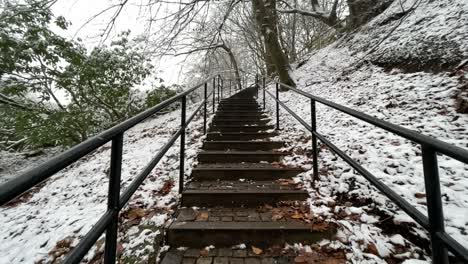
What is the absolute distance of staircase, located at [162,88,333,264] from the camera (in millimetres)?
1947

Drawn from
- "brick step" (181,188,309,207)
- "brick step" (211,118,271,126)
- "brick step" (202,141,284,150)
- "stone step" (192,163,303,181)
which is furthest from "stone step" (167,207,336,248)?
"brick step" (211,118,271,126)

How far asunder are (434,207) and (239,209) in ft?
5.36

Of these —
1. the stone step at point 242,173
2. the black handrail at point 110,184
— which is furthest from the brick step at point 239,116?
the black handrail at point 110,184

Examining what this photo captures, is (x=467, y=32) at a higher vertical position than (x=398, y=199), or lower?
higher

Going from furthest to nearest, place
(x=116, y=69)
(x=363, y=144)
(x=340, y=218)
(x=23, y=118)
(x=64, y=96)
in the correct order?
(x=116, y=69) → (x=64, y=96) → (x=23, y=118) → (x=363, y=144) → (x=340, y=218)

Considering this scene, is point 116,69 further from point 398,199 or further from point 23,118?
point 398,199

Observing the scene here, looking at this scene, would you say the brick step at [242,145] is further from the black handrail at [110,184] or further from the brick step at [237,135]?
the black handrail at [110,184]

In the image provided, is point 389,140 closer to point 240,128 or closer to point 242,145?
point 242,145

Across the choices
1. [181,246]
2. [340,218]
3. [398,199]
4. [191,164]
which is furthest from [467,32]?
[181,246]

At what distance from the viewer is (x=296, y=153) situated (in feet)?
11.2

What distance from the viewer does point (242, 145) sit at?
381cm

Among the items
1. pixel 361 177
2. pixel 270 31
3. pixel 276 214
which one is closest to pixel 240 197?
pixel 276 214

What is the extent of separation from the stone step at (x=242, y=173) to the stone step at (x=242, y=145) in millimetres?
838

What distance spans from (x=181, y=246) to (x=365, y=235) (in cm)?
143
